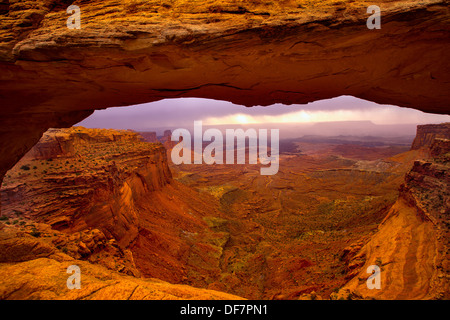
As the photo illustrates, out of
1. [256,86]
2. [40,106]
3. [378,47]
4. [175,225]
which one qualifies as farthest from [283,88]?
[175,225]

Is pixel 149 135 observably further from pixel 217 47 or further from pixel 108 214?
pixel 217 47

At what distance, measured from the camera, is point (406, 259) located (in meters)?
5.83

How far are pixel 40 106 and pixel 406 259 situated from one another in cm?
1173

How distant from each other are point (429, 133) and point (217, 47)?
59562 millimetres

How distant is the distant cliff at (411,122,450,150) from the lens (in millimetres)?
40362

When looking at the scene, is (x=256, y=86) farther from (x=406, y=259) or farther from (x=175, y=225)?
(x=175, y=225)

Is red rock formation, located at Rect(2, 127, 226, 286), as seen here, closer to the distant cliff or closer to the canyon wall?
the canyon wall

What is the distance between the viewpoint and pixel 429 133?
4253 cm

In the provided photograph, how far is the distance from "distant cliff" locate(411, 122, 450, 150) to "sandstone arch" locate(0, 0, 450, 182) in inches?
2017

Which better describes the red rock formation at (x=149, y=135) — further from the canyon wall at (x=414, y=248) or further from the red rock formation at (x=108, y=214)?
the canyon wall at (x=414, y=248)

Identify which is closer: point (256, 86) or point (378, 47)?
point (378, 47)

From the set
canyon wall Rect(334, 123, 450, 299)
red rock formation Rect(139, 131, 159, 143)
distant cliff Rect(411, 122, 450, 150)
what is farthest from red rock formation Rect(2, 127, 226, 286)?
red rock formation Rect(139, 131, 159, 143)

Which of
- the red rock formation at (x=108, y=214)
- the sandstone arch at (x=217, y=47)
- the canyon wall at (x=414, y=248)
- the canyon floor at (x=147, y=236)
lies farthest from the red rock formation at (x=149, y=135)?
the canyon wall at (x=414, y=248)
